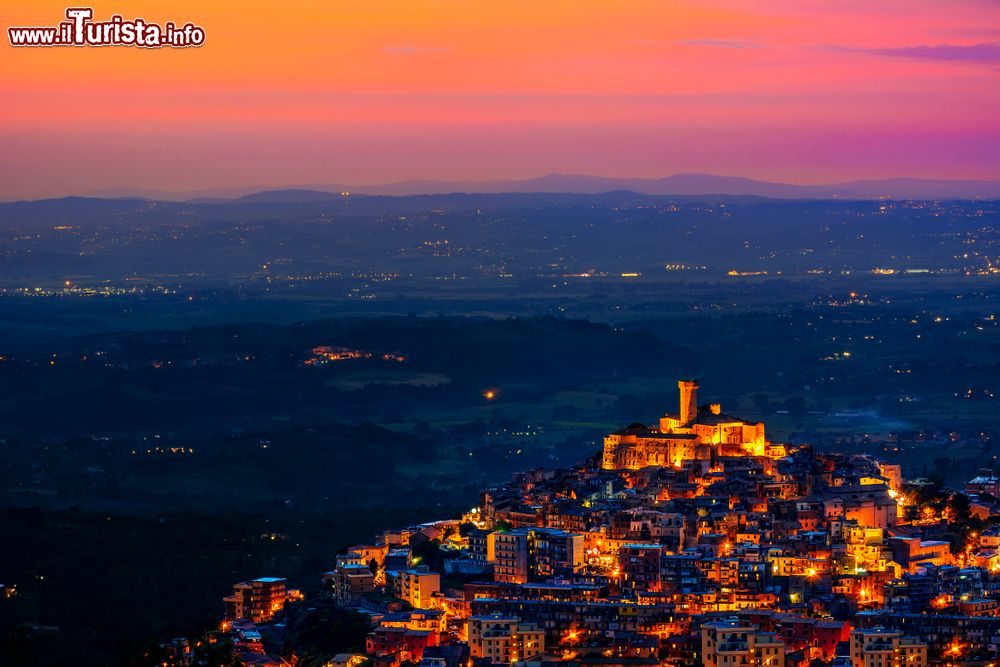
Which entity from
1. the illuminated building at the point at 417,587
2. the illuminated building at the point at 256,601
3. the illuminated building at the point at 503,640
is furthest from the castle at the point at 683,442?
the illuminated building at the point at 503,640

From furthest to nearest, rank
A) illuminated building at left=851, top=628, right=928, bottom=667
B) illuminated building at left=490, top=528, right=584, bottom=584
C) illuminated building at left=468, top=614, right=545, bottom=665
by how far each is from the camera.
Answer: illuminated building at left=490, top=528, right=584, bottom=584 < illuminated building at left=468, top=614, right=545, bottom=665 < illuminated building at left=851, top=628, right=928, bottom=667

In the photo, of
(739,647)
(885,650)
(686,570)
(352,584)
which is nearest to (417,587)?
(352,584)

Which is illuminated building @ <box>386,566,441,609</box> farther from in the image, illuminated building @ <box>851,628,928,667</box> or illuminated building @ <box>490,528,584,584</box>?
illuminated building @ <box>851,628,928,667</box>

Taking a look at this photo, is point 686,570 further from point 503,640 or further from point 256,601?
point 256,601

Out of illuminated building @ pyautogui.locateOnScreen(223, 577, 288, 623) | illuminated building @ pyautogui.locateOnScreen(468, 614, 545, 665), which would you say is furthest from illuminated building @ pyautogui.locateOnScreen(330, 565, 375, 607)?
illuminated building @ pyautogui.locateOnScreen(468, 614, 545, 665)

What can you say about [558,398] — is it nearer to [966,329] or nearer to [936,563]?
[966,329]

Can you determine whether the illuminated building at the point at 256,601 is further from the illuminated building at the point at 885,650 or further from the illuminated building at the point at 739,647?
the illuminated building at the point at 885,650

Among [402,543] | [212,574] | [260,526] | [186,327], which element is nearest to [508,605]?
[402,543]
